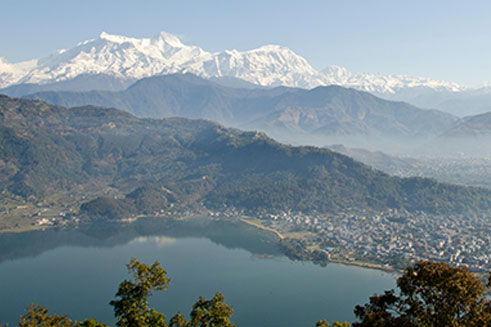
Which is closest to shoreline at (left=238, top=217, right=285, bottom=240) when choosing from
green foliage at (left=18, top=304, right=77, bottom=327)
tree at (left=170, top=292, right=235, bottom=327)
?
tree at (left=170, top=292, right=235, bottom=327)

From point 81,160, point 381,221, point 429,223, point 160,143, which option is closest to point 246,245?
point 381,221

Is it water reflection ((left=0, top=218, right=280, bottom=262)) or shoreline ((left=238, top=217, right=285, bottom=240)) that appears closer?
water reflection ((left=0, top=218, right=280, bottom=262))

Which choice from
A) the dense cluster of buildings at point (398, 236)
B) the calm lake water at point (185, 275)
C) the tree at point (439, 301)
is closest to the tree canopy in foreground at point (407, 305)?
Result: the tree at point (439, 301)

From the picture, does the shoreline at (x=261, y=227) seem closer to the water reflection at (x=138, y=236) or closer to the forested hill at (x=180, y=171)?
the water reflection at (x=138, y=236)

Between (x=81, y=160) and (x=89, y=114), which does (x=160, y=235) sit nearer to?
(x=81, y=160)

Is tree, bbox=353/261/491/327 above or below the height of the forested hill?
below

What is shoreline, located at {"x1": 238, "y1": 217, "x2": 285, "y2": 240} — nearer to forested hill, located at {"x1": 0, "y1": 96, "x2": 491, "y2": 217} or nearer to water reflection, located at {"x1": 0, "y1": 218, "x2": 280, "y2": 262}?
water reflection, located at {"x1": 0, "y1": 218, "x2": 280, "y2": 262}
